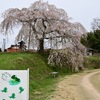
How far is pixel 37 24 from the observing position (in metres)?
32.3

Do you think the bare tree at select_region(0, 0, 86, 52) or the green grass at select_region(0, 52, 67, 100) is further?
the bare tree at select_region(0, 0, 86, 52)

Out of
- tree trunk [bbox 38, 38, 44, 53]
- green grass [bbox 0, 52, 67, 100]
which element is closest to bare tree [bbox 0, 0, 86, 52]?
tree trunk [bbox 38, 38, 44, 53]

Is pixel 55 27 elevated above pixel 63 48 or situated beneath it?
elevated above

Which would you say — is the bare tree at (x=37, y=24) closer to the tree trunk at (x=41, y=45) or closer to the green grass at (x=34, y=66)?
the tree trunk at (x=41, y=45)

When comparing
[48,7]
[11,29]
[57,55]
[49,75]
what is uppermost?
[48,7]

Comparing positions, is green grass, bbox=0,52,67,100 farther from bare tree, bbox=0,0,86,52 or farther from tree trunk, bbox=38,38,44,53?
bare tree, bbox=0,0,86,52

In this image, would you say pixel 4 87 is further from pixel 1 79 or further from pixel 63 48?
pixel 63 48

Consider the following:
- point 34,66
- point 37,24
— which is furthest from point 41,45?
point 34,66

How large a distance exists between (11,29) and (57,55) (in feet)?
18.8

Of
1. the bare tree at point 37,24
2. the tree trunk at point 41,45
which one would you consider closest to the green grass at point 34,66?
the tree trunk at point 41,45

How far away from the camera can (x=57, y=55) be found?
31.1m

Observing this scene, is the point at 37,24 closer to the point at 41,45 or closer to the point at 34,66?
the point at 41,45

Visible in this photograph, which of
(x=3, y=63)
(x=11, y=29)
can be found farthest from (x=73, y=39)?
(x=3, y=63)

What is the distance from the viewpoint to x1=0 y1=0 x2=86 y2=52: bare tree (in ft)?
105
